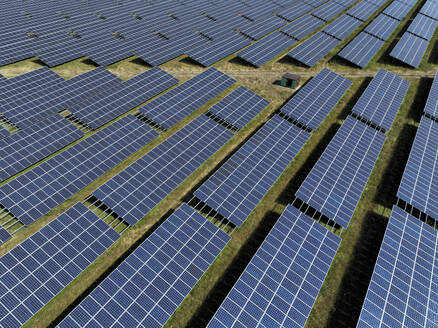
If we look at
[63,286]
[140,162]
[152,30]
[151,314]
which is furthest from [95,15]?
[151,314]

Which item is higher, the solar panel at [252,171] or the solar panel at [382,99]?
the solar panel at [382,99]

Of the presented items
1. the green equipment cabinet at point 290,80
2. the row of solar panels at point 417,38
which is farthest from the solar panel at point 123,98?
the row of solar panels at point 417,38

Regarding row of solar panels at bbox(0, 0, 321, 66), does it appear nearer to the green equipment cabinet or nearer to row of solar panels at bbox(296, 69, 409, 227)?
the green equipment cabinet

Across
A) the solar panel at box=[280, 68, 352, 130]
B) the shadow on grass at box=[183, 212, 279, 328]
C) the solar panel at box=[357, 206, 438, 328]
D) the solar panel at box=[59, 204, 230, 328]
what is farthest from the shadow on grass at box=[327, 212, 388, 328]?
the solar panel at box=[280, 68, 352, 130]

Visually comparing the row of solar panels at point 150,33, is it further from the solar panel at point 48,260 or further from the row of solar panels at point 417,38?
the solar panel at point 48,260

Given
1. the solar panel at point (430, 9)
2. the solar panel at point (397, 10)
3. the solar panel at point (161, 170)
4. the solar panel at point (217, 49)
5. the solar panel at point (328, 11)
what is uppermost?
the solar panel at point (430, 9)

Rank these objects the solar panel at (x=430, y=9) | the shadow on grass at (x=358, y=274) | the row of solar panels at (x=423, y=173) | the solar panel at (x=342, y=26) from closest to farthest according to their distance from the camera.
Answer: the shadow on grass at (x=358, y=274) → the row of solar panels at (x=423, y=173) → the solar panel at (x=342, y=26) → the solar panel at (x=430, y=9)

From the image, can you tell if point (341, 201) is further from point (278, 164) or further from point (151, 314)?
point (151, 314)
